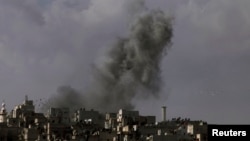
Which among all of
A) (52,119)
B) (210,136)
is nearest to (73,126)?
(52,119)

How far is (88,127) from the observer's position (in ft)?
306

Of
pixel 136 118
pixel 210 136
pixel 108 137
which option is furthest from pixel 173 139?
pixel 210 136

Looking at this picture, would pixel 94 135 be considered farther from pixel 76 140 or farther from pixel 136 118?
pixel 136 118

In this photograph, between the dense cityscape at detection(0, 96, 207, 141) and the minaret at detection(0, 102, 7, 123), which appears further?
the minaret at detection(0, 102, 7, 123)

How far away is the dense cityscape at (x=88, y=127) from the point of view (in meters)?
80.5

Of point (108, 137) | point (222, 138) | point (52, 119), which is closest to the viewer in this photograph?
point (222, 138)

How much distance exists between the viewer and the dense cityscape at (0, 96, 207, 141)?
3169 inches

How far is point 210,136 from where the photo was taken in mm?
31812

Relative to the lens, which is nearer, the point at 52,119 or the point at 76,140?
the point at 76,140

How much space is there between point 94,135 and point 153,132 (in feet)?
26.1

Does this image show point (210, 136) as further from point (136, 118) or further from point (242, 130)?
point (136, 118)

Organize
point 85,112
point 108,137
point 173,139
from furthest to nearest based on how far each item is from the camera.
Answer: point 85,112, point 108,137, point 173,139

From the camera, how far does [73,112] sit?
111 metres

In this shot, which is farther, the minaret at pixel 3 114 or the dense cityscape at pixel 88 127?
the minaret at pixel 3 114
